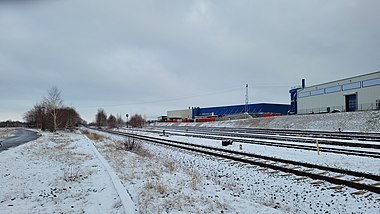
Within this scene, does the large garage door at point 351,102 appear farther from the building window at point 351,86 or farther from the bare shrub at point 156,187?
the bare shrub at point 156,187

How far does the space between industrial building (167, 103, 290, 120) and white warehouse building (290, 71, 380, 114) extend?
71.0ft

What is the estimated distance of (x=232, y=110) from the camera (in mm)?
118375

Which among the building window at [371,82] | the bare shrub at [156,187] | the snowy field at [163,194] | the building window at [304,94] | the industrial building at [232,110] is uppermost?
the building window at [371,82]

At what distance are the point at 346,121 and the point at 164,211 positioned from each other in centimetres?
4385

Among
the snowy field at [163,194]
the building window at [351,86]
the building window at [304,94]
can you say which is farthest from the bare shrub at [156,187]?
the building window at [304,94]

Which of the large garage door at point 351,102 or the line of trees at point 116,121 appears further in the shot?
the line of trees at point 116,121

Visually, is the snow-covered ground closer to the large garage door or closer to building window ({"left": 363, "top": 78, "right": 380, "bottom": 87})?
building window ({"left": 363, "top": 78, "right": 380, "bottom": 87})

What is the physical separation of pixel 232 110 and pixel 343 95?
56875mm

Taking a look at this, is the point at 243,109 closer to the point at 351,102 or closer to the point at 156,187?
the point at 351,102

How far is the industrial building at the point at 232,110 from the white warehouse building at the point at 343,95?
71.0ft

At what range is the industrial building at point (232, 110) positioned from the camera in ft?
339

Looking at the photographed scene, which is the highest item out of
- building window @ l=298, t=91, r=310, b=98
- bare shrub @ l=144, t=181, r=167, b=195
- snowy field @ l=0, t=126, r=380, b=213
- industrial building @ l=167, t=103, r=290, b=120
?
building window @ l=298, t=91, r=310, b=98

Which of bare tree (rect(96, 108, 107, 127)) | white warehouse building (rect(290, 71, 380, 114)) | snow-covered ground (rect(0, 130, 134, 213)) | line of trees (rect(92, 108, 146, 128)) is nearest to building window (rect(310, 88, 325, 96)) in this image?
white warehouse building (rect(290, 71, 380, 114))

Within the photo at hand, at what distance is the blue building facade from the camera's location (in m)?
103
